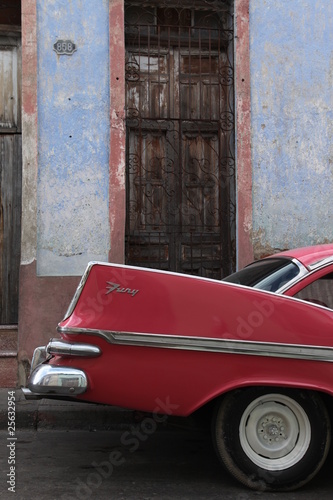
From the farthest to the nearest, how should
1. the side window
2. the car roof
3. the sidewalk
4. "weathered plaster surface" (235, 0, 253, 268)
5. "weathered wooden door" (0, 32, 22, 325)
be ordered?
"weathered wooden door" (0, 32, 22, 325), "weathered plaster surface" (235, 0, 253, 268), the sidewalk, the car roof, the side window

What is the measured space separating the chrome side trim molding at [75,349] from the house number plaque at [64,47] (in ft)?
15.2

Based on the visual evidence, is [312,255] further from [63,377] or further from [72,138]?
[72,138]

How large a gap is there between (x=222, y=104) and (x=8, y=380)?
392 cm

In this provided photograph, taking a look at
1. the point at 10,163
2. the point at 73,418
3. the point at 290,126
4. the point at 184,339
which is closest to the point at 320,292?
the point at 184,339

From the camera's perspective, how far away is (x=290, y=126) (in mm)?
8516

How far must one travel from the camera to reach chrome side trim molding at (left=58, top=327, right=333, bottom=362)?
171 inches

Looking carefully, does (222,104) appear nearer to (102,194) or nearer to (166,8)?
(166,8)

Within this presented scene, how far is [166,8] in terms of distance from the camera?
28.5 ft

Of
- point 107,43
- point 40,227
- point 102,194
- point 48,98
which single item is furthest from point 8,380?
point 107,43

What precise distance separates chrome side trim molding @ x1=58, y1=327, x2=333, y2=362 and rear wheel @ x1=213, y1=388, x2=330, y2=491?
0.25m

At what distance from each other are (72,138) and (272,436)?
4636mm

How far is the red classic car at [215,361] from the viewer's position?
171 inches

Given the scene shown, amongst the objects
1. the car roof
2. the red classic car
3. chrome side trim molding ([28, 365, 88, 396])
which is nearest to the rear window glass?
the car roof

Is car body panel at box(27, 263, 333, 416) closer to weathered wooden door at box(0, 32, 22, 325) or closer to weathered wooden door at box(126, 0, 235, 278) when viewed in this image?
weathered wooden door at box(126, 0, 235, 278)
